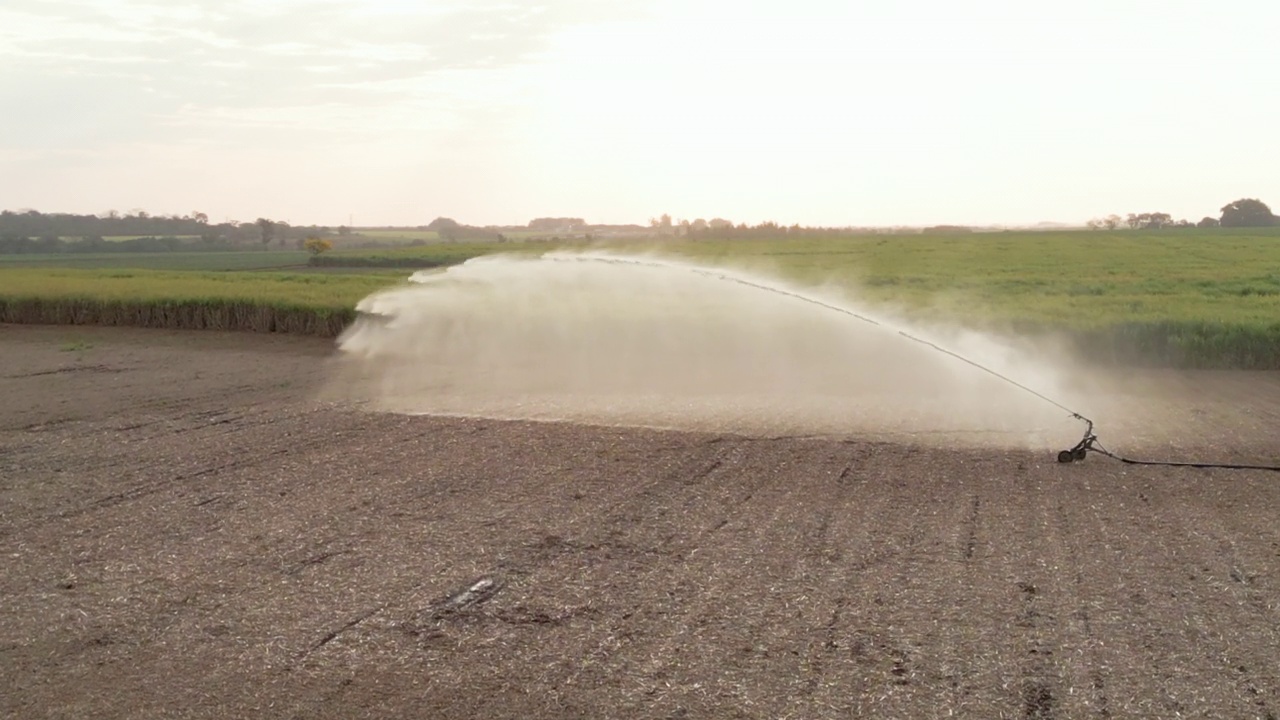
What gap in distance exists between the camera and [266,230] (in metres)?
106

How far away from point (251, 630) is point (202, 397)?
10623mm

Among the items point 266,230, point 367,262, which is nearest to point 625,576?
point 367,262

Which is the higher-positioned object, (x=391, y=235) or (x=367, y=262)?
(x=391, y=235)

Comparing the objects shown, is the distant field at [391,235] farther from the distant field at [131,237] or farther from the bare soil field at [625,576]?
the bare soil field at [625,576]

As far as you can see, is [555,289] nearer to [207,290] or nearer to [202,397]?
[202,397]

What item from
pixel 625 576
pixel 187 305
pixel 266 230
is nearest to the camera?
pixel 625 576

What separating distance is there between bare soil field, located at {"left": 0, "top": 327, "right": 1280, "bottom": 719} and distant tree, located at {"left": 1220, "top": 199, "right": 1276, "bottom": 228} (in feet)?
359

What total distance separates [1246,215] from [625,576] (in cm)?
11890

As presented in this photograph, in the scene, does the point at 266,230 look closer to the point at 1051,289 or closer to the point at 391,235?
the point at 391,235

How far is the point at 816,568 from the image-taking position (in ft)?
24.6

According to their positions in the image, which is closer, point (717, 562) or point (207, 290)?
point (717, 562)

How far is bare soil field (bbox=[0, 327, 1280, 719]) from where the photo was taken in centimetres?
558

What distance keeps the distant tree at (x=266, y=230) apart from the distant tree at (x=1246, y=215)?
95.7 meters

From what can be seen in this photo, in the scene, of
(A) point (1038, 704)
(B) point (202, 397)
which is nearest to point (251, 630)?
(A) point (1038, 704)
